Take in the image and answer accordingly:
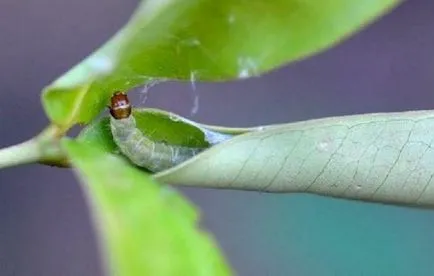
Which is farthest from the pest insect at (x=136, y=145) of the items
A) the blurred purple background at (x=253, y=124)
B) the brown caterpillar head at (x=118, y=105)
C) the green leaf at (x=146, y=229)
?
the blurred purple background at (x=253, y=124)

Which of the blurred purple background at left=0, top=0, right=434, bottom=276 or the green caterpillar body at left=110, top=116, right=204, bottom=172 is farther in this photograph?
the blurred purple background at left=0, top=0, right=434, bottom=276

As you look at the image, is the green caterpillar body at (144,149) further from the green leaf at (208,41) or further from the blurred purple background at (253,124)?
the blurred purple background at (253,124)

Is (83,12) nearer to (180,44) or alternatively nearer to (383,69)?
(383,69)

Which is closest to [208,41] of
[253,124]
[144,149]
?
[144,149]

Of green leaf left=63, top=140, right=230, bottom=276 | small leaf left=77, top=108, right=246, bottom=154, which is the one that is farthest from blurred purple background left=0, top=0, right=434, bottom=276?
green leaf left=63, top=140, right=230, bottom=276

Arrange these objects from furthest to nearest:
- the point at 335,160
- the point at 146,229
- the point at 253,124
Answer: the point at 253,124 → the point at 335,160 → the point at 146,229

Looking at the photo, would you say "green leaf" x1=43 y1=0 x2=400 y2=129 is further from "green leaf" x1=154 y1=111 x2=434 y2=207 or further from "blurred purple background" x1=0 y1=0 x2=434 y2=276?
"blurred purple background" x1=0 y1=0 x2=434 y2=276

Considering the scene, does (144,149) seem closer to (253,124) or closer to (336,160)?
(336,160)
